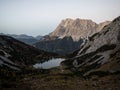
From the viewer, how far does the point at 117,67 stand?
294ft

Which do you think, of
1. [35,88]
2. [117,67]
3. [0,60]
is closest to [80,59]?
[0,60]

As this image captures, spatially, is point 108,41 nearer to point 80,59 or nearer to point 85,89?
point 80,59

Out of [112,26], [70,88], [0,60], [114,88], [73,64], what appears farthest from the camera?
[112,26]

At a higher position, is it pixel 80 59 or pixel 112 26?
pixel 112 26

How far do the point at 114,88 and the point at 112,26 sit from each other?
13455cm

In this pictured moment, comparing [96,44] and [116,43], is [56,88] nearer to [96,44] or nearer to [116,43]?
[116,43]

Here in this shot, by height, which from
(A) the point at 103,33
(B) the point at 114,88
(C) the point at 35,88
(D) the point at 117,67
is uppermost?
(A) the point at 103,33

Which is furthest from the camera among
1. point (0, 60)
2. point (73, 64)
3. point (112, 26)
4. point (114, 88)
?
point (112, 26)

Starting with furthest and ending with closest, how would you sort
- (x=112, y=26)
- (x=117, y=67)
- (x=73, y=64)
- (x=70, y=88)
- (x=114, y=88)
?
1. (x=112, y=26)
2. (x=73, y=64)
3. (x=117, y=67)
4. (x=70, y=88)
5. (x=114, y=88)

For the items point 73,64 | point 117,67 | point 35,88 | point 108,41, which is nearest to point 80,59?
point 73,64

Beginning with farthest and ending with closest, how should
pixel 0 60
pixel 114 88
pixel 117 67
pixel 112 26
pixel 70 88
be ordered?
pixel 112 26
pixel 0 60
pixel 117 67
pixel 70 88
pixel 114 88

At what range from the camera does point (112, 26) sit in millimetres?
183875

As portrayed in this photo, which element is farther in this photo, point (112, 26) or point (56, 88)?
point (112, 26)

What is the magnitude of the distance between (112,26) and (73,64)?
44.9 m
